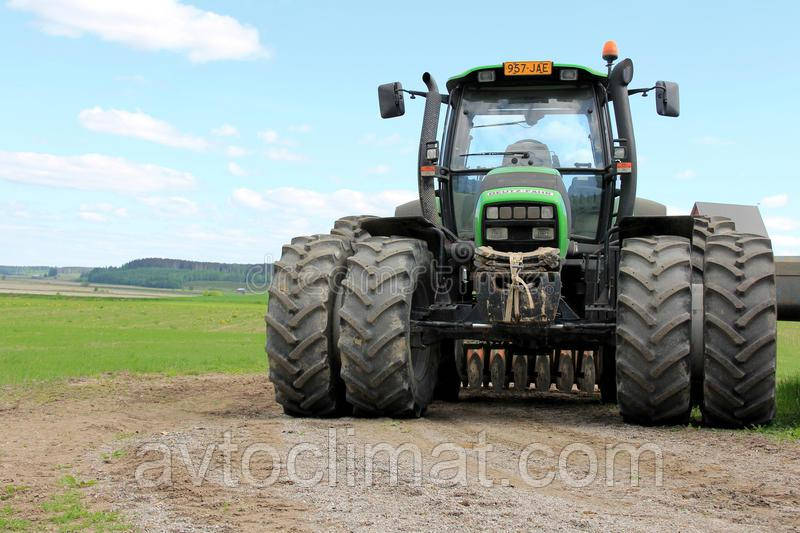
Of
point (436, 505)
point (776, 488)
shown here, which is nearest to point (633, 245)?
point (776, 488)

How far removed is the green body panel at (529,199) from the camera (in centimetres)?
894

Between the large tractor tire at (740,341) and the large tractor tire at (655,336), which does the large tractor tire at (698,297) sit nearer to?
the large tractor tire at (740,341)

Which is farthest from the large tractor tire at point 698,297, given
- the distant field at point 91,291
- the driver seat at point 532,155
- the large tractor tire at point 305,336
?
the distant field at point 91,291

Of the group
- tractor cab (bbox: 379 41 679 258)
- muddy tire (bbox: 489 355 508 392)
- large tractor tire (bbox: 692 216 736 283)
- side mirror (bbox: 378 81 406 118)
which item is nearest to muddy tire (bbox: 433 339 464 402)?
muddy tire (bbox: 489 355 508 392)

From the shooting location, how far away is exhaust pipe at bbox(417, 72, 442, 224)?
33.1ft

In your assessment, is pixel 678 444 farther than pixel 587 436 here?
No

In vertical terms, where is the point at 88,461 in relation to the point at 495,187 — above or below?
below

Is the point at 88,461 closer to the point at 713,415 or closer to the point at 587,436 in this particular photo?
the point at 587,436

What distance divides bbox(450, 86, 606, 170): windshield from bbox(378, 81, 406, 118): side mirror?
29.6 inches

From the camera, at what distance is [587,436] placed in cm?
805

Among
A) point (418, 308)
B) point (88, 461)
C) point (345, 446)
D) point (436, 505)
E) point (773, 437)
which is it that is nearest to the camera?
point (436, 505)

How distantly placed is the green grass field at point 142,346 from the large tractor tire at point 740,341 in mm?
386

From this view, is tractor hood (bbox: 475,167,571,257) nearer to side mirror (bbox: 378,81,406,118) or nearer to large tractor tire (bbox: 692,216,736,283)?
large tractor tire (bbox: 692,216,736,283)

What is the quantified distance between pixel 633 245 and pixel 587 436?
172cm
